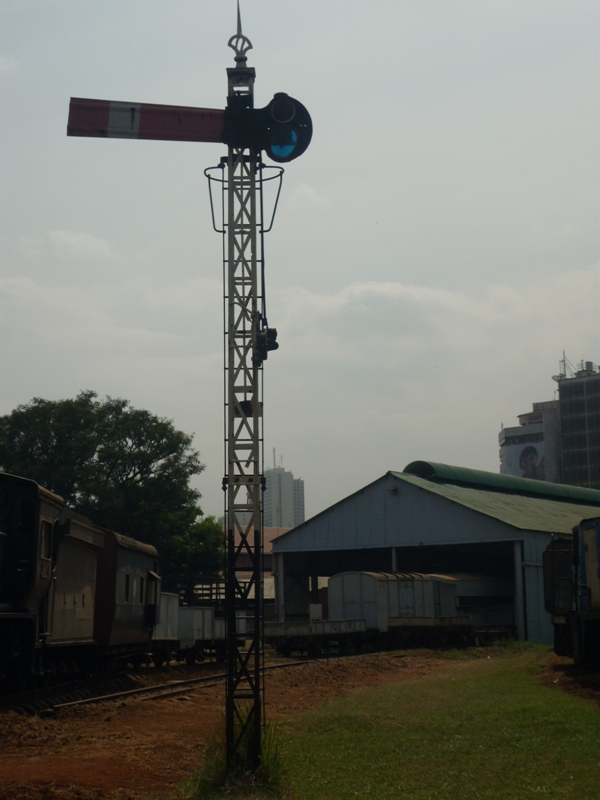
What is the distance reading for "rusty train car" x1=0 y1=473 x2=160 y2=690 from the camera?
47.1ft

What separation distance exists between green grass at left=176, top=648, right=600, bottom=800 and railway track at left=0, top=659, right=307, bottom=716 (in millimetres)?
3922

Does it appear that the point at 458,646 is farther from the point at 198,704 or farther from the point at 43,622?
the point at 43,622

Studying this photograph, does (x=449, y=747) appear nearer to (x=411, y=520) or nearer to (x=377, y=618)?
(x=377, y=618)

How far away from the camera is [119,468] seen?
56312mm

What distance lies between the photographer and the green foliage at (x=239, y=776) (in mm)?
10000

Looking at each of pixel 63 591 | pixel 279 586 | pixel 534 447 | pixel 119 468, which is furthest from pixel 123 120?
pixel 534 447

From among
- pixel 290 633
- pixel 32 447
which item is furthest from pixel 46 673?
pixel 32 447

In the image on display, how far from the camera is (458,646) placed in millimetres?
35500

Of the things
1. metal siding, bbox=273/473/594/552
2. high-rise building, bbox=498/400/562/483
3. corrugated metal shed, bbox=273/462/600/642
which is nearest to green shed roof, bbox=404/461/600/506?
corrugated metal shed, bbox=273/462/600/642

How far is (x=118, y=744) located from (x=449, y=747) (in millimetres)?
4622

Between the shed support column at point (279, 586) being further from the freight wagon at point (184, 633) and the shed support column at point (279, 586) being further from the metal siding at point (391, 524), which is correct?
the freight wagon at point (184, 633)

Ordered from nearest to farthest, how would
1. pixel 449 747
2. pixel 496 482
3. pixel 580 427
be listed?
pixel 449 747 → pixel 496 482 → pixel 580 427

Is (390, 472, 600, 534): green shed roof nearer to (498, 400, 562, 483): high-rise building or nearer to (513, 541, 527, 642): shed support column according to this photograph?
(513, 541, 527, 642): shed support column

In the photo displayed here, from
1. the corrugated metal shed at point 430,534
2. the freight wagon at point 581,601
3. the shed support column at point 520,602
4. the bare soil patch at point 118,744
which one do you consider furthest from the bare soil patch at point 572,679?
the corrugated metal shed at point 430,534
